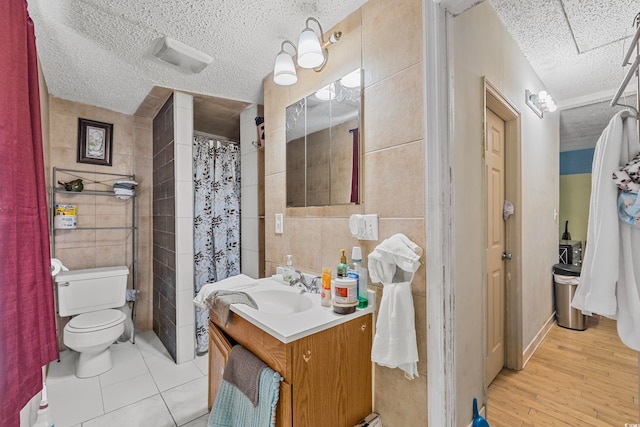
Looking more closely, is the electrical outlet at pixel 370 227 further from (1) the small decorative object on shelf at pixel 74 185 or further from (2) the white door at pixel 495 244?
(1) the small decorative object on shelf at pixel 74 185

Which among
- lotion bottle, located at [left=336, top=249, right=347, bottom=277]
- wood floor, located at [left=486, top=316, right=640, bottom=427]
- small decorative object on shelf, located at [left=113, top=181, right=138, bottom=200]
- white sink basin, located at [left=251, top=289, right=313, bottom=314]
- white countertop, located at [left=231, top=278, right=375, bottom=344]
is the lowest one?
wood floor, located at [left=486, top=316, right=640, bottom=427]

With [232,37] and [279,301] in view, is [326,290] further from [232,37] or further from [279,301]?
[232,37]

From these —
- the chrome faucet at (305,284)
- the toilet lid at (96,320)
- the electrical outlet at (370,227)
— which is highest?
the electrical outlet at (370,227)

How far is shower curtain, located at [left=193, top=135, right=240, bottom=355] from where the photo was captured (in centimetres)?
263

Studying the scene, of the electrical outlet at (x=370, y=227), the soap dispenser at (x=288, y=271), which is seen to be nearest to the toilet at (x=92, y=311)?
the soap dispenser at (x=288, y=271)

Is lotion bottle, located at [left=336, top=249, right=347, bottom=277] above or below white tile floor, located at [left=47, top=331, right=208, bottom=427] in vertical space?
above

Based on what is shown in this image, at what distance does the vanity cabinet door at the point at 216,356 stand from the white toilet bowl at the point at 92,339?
111cm

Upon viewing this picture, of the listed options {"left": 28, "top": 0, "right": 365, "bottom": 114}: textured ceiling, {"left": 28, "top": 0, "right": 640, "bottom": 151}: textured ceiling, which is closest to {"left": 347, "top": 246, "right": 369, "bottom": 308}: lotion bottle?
{"left": 28, "top": 0, "right": 640, "bottom": 151}: textured ceiling

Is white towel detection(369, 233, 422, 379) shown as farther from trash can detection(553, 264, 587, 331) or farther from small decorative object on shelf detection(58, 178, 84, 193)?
small decorative object on shelf detection(58, 178, 84, 193)

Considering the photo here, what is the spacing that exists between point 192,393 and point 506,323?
2.33m

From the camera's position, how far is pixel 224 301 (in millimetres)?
1393

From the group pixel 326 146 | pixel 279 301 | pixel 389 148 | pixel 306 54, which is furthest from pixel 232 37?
pixel 279 301

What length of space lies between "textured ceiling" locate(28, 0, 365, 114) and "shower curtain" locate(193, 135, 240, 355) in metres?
0.65

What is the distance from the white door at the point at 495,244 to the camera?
6.17ft
